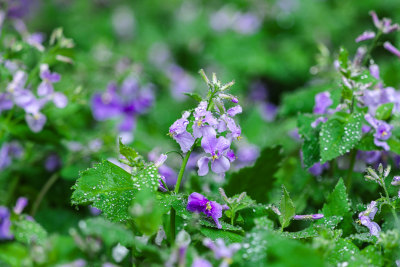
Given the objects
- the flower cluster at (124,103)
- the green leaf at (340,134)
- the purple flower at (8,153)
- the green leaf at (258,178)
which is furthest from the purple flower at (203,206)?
the flower cluster at (124,103)

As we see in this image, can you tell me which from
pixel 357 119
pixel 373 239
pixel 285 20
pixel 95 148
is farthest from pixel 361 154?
pixel 285 20

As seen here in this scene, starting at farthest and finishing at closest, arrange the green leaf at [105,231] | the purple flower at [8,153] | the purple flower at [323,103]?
the purple flower at [8,153]
the purple flower at [323,103]
the green leaf at [105,231]

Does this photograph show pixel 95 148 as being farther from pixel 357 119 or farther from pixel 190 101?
pixel 190 101

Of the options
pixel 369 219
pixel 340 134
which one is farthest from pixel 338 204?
pixel 340 134

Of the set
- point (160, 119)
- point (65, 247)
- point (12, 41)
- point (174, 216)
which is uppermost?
point (160, 119)

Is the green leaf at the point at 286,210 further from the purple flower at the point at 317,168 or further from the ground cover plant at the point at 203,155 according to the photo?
the purple flower at the point at 317,168

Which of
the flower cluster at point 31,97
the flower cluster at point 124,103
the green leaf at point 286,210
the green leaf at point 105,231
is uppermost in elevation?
the flower cluster at point 124,103
